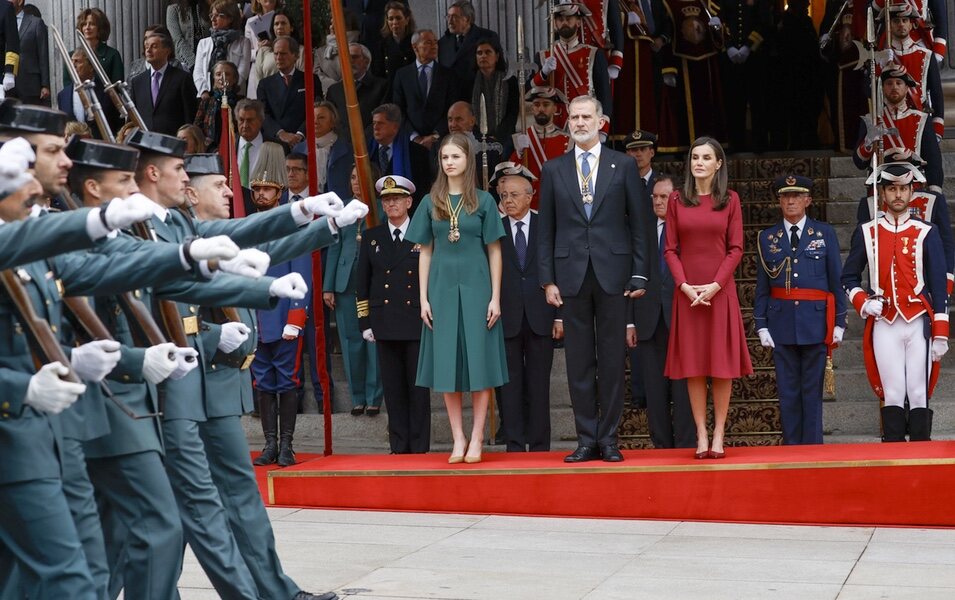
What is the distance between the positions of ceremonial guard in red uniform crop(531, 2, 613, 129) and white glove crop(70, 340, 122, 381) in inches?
272

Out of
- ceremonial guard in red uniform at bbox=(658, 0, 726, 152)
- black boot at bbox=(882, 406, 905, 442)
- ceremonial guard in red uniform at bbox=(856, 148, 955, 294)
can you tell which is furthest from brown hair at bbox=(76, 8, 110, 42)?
black boot at bbox=(882, 406, 905, 442)

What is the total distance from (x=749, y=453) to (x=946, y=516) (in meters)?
1.03

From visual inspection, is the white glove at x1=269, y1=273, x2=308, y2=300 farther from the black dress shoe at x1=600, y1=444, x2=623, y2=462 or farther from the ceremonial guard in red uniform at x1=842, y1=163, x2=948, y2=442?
the ceremonial guard in red uniform at x1=842, y1=163, x2=948, y2=442

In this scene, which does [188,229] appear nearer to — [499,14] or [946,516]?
[946,516]

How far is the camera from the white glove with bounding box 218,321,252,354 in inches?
216

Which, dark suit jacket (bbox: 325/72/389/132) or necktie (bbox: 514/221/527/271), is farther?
dark suit jacket (bbox: 325/72/389/132)

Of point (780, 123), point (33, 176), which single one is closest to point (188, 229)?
point (33, 176)

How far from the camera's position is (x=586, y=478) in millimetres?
7719

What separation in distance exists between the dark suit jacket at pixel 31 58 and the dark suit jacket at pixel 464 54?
11.8 feet

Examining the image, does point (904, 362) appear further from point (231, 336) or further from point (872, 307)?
point (231, 336)

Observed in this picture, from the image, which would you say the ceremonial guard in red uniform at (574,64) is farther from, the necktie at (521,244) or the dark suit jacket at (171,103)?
the dark suit jacket at (171,103)

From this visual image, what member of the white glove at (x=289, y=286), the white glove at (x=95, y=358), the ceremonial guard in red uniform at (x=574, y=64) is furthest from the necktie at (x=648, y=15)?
the white glove at (x=95, y=358)

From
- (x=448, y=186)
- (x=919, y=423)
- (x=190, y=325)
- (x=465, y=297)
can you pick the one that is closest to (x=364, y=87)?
(x=448, y=186)

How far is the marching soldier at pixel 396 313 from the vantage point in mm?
9312
